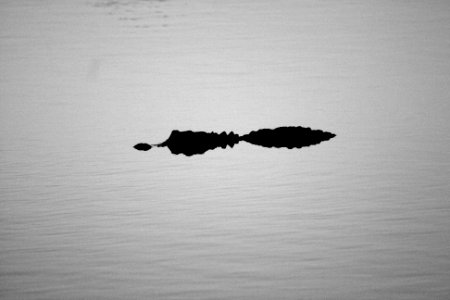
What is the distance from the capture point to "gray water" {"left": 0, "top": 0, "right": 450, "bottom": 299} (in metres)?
22.5

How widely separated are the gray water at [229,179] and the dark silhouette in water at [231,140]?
2.17ft

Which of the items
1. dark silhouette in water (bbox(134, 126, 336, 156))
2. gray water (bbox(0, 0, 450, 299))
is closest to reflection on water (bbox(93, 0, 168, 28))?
gray water (bbox(0, 0, 450, 299))

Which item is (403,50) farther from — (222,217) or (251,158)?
(222,217)

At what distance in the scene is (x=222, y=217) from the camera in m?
28.0

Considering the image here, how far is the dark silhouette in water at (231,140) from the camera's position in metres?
38.8

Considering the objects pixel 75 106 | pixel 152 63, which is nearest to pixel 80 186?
pixel 75 106

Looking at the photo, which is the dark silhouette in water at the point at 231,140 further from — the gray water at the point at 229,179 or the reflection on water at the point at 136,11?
the reflection on water at the point at 136,11

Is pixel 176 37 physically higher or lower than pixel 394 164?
higher

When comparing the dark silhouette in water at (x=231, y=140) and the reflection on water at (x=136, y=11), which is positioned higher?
the reflection on water at (x=136, y=11)

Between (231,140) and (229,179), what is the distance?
6.56 metres

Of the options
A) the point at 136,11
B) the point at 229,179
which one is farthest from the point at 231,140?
the point at 136,11

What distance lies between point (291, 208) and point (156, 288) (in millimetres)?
8335

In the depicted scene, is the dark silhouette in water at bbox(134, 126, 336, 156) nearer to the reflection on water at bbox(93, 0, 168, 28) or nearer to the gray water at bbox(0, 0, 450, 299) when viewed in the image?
the gray water at bbox(0, 0, 450, 299)

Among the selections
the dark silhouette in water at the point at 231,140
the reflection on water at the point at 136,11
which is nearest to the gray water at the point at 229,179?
the dark silhouette in water at the point at 231,140
